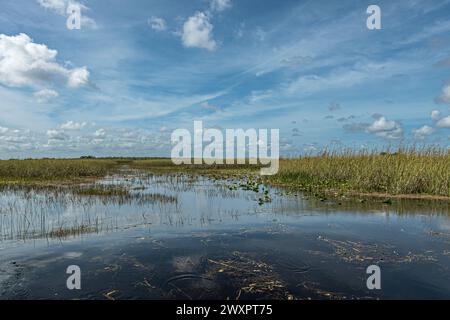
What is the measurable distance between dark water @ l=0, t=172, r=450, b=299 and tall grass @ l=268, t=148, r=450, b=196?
10.4ft

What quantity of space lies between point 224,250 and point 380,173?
47.6 feet

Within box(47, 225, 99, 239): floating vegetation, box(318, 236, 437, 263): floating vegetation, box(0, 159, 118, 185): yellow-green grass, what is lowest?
box(318, 236, 437, 263): floating vegetation

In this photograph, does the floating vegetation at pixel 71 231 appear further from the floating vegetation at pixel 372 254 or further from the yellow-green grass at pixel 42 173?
the yellow-green grass at pixel 42 173

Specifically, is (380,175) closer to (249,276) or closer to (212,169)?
(249,276)

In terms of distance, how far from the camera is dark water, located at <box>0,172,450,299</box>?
19.0 ft

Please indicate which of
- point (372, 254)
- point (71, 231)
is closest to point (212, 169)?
point (71, 231)

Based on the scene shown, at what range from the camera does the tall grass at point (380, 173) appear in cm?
1736

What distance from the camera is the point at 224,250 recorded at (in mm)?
8047

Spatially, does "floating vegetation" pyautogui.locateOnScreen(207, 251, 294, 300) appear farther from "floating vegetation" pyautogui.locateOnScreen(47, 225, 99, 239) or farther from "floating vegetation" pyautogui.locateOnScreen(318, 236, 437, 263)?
"floating vegetation" pyautogui.locateOnScreen(47, 225, 99, 239)

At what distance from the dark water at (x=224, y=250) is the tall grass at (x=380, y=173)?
317 centimetres

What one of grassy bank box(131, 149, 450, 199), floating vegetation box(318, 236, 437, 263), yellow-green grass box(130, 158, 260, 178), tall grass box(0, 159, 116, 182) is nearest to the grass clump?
tall grass box(0, 159, 116, 182)
